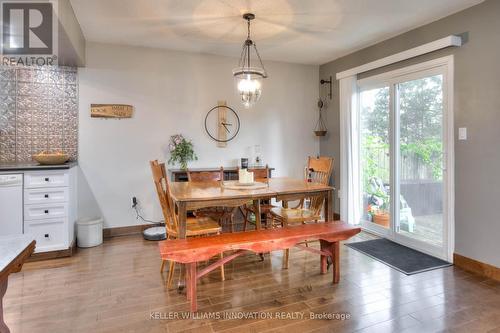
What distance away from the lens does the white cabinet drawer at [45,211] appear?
3.13 m

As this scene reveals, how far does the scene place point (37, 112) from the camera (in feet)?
12.2

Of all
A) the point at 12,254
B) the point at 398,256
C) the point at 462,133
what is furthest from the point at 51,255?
the point at 462,133

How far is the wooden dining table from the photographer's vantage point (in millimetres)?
2396

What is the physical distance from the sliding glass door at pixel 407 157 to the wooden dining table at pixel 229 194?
1.26m

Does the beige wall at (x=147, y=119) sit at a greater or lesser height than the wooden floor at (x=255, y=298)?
greater

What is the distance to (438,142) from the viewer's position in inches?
127

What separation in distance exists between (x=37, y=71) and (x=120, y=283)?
2.83 meters

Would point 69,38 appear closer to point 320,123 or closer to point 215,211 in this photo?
point 215,211

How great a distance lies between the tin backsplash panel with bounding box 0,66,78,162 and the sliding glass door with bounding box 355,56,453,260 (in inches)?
151

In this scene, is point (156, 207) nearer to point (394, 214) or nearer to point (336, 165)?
point (336, 165)

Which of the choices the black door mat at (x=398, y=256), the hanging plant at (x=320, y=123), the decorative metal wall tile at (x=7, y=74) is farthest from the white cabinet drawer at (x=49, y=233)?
the hanging plant at (x=320, y=123)

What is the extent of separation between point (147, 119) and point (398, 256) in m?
3.48

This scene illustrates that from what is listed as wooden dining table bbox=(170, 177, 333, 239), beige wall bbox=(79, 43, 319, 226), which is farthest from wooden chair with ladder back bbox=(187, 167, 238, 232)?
beige wall bbox=(79, 43, 319, 226)

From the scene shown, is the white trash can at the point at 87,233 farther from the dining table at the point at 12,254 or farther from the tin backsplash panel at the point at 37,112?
the dining table at the point at 12,254
